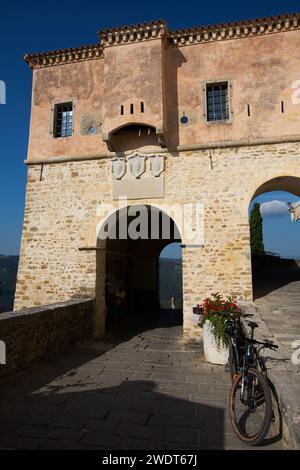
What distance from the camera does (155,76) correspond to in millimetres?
9406

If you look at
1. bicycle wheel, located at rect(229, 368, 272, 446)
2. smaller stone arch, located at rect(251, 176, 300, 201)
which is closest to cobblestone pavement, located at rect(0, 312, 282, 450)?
bicycle wheel, located at rect(229, 368, 272, 446)

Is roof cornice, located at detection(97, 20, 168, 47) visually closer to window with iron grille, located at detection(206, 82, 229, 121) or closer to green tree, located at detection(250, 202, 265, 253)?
window with iron grille, located at detection(206, 82, 229, 121)

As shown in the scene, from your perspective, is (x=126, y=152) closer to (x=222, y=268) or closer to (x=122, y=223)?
(x=122, y=223)

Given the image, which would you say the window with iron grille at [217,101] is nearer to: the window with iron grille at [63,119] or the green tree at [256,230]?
the window with iron grille at [63,119]

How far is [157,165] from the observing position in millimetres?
9609

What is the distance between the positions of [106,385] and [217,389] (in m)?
1.90


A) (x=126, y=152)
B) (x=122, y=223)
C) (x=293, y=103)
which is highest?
(x=293, y=103)

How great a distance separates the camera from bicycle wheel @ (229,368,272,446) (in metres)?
3.01

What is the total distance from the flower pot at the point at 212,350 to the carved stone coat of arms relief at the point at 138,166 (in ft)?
17.0

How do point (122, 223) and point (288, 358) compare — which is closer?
point (288, 358)

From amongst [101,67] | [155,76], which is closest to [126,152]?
[155,76]

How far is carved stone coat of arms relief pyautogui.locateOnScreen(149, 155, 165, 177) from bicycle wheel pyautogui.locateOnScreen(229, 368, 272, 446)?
703cm

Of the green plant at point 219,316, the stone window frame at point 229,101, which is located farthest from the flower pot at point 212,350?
the stone window frame at point 229,101

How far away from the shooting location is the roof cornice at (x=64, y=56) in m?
10.5
